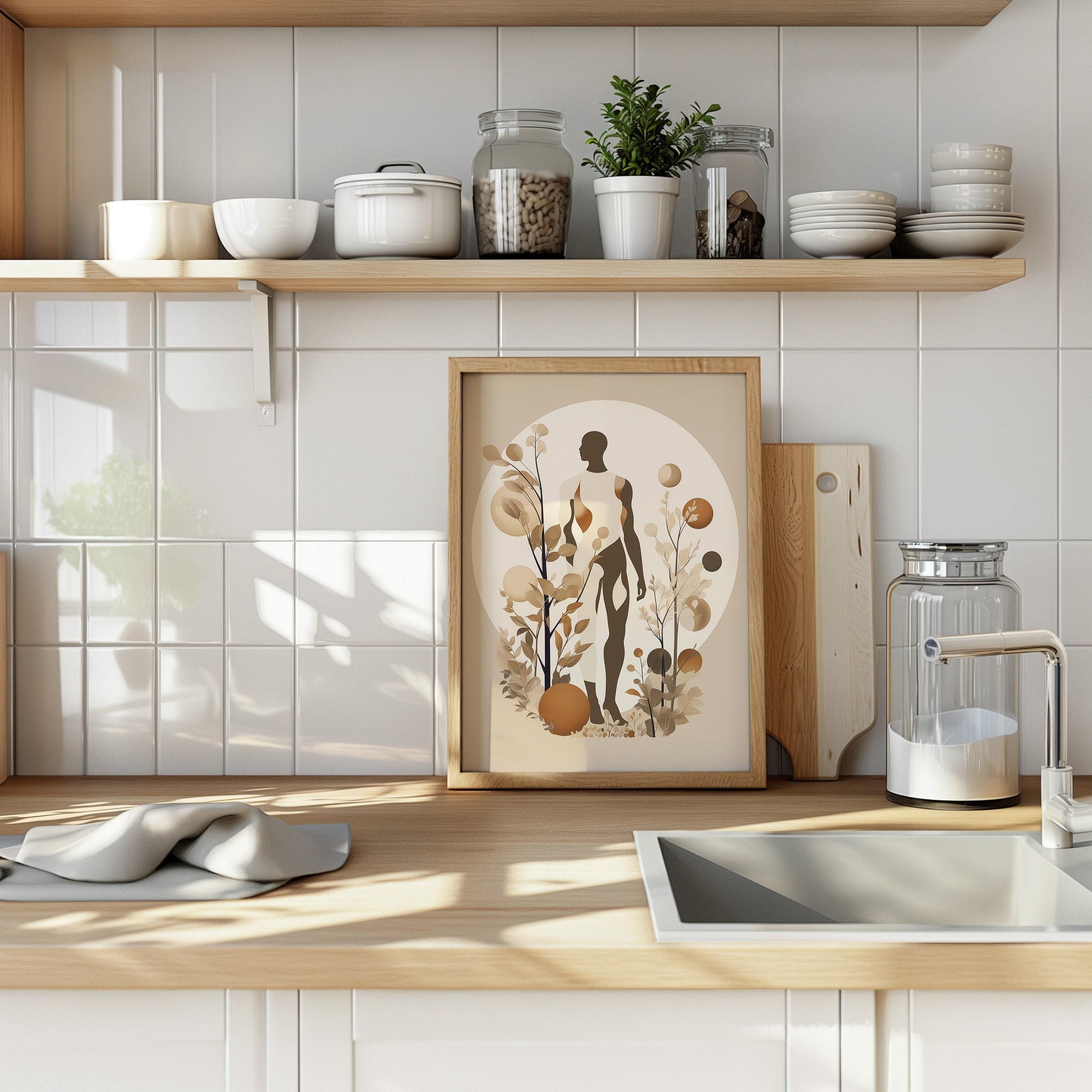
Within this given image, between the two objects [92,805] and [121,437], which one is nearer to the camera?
[92,805]

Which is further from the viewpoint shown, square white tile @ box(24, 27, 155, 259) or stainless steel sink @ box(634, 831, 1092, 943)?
square white tile @ box(24, 27, 155, 259)

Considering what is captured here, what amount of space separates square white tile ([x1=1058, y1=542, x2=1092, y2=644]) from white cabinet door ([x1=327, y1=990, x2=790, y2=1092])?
86cm

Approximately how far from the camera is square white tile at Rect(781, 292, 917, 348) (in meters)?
1.52

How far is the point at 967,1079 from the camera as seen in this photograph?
0.93m

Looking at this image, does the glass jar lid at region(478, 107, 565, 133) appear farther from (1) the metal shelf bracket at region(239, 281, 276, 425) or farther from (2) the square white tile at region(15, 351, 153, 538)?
(2) the square white tile at region(15, 351, 153, 538)

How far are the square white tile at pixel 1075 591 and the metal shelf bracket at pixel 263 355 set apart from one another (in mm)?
1139

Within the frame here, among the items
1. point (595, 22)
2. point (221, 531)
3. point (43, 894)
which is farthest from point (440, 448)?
point (43, 894)

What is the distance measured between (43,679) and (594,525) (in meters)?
0.82

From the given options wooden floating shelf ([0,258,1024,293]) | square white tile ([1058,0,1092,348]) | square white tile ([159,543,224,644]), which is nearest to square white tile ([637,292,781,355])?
wooden floating shelf ([0,258,1024,293])

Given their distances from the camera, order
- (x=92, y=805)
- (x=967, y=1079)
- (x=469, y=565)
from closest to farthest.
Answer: (x=967, y=1079) < (x=92, y=805) < (x=469, y=565)

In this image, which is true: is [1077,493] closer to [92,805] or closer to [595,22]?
[595,22]

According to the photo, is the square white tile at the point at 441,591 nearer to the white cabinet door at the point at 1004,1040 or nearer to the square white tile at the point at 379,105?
the square white tile at the point at 379,105

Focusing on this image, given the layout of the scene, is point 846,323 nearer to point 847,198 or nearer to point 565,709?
point 847,198

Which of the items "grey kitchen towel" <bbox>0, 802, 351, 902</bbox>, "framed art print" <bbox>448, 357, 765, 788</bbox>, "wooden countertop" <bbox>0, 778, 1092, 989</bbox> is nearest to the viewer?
"wooden countertop" <bbox>0, 778, 1092, 989</bbox>
